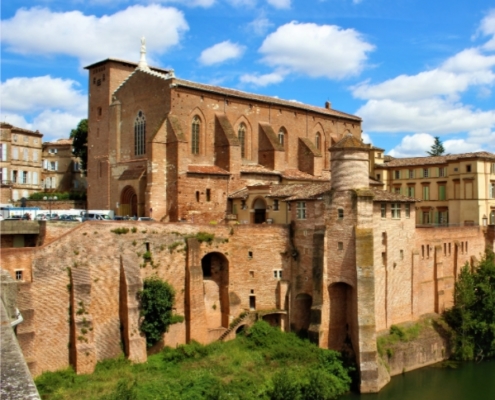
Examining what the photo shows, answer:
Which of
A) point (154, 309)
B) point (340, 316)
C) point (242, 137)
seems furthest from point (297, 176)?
point (154, 309)

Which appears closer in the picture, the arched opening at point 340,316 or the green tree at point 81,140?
the arched opening at point 340,316

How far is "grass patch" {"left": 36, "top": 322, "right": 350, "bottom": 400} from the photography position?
26969 millimetres

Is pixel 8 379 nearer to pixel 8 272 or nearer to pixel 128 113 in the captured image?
pixel 8 272

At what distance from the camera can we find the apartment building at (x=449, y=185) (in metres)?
53.6

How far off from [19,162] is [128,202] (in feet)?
79.1

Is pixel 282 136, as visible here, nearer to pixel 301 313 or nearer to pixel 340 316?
pixel 301 313

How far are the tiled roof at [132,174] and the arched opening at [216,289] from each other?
10.6 m

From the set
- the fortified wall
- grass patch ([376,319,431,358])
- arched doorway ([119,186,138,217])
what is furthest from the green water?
arched doorway ([119,186,138,217])

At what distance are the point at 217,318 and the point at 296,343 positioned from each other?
5.33 metres

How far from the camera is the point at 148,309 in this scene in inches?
1241

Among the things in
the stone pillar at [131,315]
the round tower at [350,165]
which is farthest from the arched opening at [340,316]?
the stone pillar at [131,315]

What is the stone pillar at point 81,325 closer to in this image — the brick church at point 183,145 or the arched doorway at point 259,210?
the brick church at point 183,145

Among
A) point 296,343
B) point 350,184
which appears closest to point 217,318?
point 296,343

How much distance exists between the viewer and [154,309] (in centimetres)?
3181
